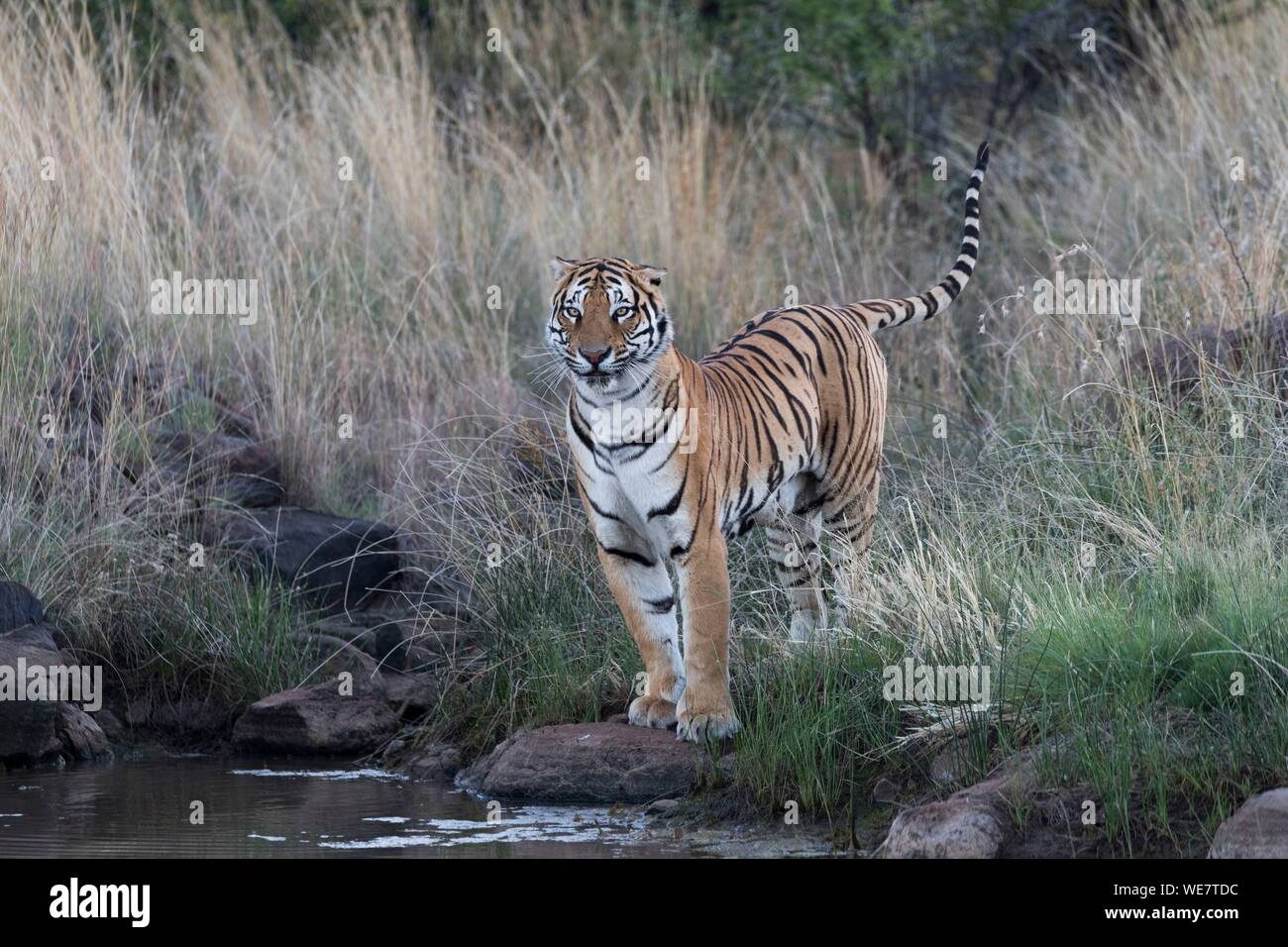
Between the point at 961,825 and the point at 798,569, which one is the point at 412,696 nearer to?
the point at 798,569

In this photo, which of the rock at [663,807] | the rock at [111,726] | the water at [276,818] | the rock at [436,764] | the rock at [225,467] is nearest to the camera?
the water at [276,818]

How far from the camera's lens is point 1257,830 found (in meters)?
Answer: 4.66

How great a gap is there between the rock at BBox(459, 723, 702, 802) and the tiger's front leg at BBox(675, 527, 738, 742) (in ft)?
0.42

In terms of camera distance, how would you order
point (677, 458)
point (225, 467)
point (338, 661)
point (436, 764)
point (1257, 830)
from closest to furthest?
point (1257, 830) → point (677, 458) → point (436, 764) → point (338, 661) → point (225, 467)

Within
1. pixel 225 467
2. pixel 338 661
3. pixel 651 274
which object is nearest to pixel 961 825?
pixel 651 274

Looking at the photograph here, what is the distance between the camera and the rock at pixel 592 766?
605 cm

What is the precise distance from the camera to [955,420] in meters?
8.74

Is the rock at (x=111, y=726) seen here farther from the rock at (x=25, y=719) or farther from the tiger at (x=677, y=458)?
the tiger at (x=677, y=458)

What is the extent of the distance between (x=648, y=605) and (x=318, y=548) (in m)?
2.44

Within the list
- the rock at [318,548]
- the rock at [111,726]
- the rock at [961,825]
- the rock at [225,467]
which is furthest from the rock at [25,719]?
the rock at [961,825]

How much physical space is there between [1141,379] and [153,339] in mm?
4700

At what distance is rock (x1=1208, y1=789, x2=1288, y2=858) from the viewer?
15.2 feet

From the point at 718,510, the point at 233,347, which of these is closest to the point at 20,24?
the point at 233,347

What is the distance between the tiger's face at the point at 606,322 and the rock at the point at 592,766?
1.24 metres
